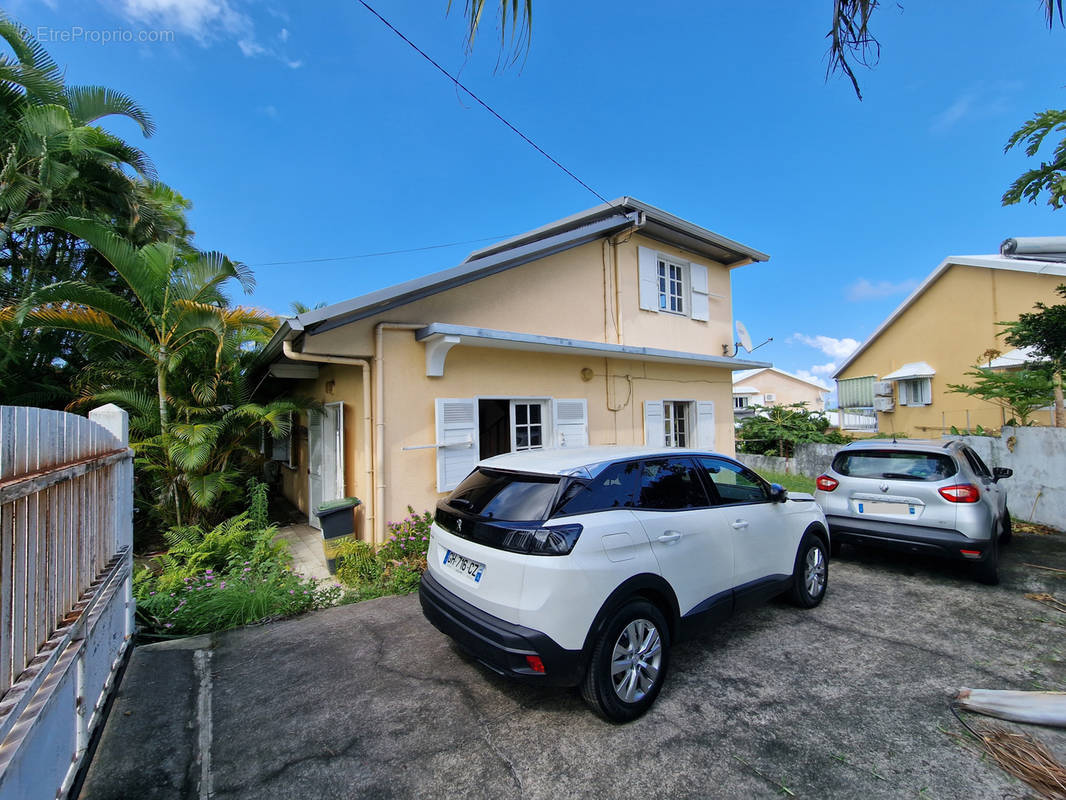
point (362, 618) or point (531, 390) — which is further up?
point (531, 390)

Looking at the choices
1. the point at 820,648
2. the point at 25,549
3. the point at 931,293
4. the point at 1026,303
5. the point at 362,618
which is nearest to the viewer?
the point at 25,549

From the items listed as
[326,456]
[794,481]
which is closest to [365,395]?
[326,456]

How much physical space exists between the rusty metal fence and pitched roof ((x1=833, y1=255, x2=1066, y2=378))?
1668cm

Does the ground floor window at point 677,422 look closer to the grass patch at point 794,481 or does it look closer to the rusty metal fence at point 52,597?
the grass patch at point 794,481

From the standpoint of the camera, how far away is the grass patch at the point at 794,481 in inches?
424

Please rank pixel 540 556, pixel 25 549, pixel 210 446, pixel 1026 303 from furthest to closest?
pixel 1026 303 → pixel 210 446 → pixel 540 556 → pixel 25 549

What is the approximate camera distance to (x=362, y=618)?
4.21m

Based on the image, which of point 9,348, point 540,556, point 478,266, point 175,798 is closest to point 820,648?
point 540,556

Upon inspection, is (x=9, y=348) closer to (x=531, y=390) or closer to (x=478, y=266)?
(x=478, y=266)

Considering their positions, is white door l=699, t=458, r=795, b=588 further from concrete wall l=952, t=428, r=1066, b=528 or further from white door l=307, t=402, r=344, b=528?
concrete wall l=952, t=428, r=1066, b=528

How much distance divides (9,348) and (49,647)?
780cm

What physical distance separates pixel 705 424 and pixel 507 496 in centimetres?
757

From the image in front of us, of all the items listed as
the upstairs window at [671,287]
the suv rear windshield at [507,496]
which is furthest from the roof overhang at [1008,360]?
the suv rear windshield at [507,496]

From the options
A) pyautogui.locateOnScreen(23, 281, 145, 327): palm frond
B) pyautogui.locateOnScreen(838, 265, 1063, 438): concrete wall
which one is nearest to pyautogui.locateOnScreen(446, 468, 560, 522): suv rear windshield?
pyautogui.locateOnScreen(23, 281, 145, 327): palm frond
